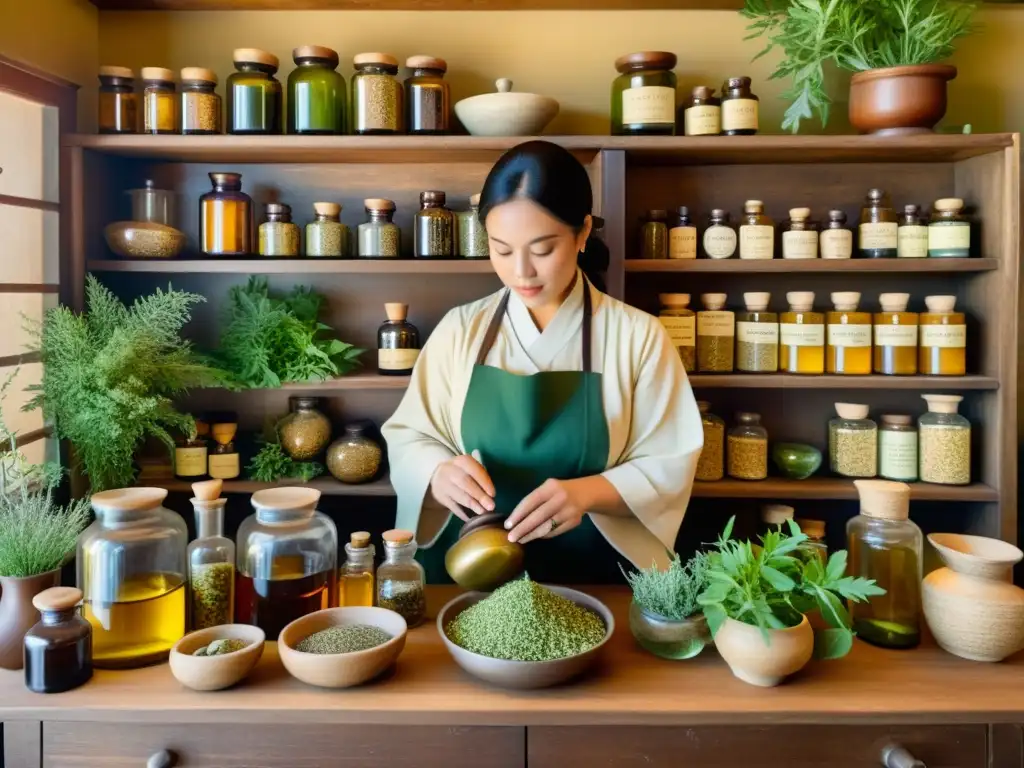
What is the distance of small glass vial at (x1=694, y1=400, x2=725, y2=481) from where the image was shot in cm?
206

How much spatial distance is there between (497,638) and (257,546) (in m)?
0.41

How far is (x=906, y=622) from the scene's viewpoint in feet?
4.04

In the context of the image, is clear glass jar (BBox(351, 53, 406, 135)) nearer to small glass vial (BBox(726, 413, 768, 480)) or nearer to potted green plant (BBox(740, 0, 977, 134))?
potted green plant (BBox(740, 0, 977, 134))

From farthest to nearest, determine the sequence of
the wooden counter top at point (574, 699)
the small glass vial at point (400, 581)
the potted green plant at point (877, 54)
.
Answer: the potted green plant at point (877, 54) → the small glass vial at point (400, 581) → the wooden counter top at point (574, 699)

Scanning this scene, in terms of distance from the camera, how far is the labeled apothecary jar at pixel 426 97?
1.97 m

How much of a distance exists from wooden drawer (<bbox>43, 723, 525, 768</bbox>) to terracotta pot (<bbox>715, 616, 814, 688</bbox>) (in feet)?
1.07

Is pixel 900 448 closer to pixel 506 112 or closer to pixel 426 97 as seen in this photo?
pixel 506 112

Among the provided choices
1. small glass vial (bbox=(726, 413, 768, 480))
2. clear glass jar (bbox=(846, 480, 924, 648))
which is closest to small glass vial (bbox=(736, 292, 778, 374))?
small glass vial (bbox=(726, 413, 768, 480))

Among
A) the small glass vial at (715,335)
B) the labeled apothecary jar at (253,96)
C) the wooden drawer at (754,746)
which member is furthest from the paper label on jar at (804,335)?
the labeled apothecary jar at (253,96)

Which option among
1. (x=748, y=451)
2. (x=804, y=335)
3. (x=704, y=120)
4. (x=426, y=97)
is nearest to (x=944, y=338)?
(x=804, y=335)

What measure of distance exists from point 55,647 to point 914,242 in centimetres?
205

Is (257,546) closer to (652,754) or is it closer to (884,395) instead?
(652,754)

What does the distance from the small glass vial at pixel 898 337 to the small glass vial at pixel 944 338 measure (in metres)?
0.03

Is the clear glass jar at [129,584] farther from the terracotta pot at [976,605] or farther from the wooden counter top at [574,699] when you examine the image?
the terracotta pot at [976,605]
